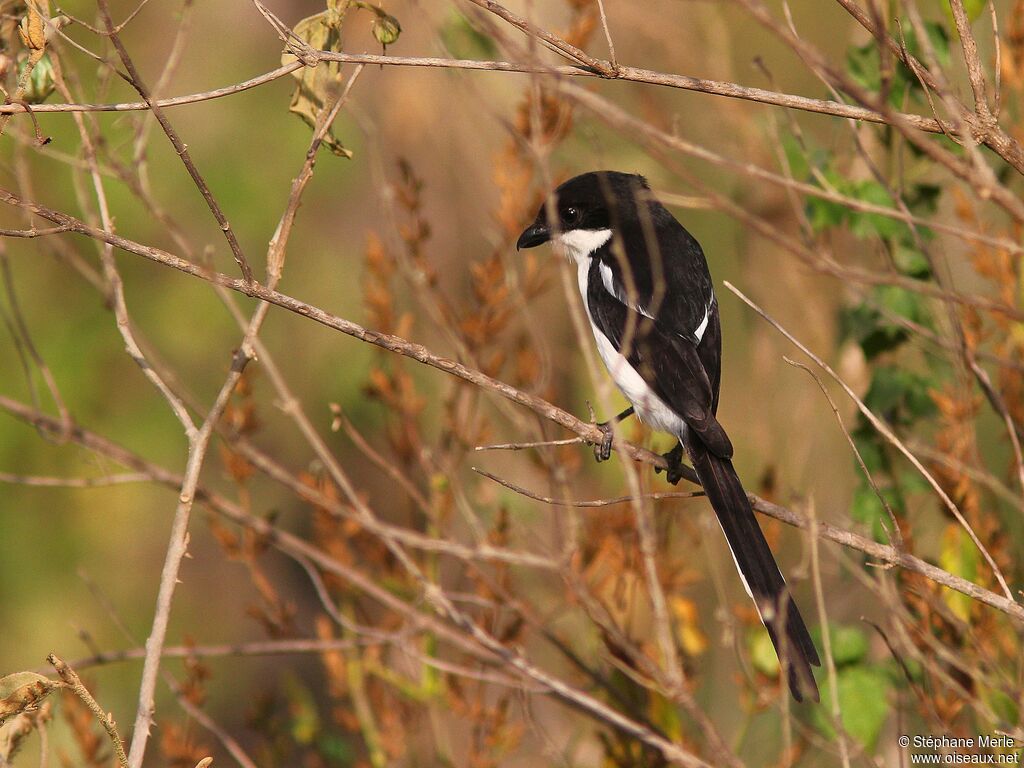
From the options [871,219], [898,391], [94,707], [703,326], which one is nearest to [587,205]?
[703,326]

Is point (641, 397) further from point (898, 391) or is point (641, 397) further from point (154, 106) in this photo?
point (154, 106)

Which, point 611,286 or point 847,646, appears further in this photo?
point 611,286

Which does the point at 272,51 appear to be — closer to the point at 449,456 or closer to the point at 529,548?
the point at 449,456

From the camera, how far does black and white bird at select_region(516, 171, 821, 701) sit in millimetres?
3160

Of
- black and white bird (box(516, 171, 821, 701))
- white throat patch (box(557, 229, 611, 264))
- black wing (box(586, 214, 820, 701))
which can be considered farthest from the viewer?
white throat patch (box(557, 229, 611, 264))

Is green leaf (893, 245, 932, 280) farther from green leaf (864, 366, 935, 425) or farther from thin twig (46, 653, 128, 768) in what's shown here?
thin twig (46, 653, 128, 768)

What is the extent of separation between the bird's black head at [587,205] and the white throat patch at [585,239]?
0.04ft

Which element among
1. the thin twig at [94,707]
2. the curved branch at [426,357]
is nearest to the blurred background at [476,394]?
the curved branch at [426,357]

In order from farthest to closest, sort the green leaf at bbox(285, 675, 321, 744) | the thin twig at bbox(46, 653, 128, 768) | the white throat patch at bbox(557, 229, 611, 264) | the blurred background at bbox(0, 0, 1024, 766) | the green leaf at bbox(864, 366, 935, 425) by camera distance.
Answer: the green leaf at bbox(285, 675, 321, 744) < the white throat patch at bbox(557, 229, 611, 264) < the green leaf at bbox(864, 366, 935, 425) < the blurred background at bbox(0, 0, 1024, 766) < the thin twig at bbox(46, 653, 128, 768)

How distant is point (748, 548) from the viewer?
3.03m

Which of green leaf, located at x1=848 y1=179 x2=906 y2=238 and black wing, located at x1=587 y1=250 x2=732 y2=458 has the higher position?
green leaf, located at x1=848 y1=179 x2=906 y2=238

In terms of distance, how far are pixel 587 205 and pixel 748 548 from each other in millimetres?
1585

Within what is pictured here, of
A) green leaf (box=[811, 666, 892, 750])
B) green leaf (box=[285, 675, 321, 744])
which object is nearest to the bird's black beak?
green leaf (box=[811, 666, 892, 750])

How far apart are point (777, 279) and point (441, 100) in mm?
1889
